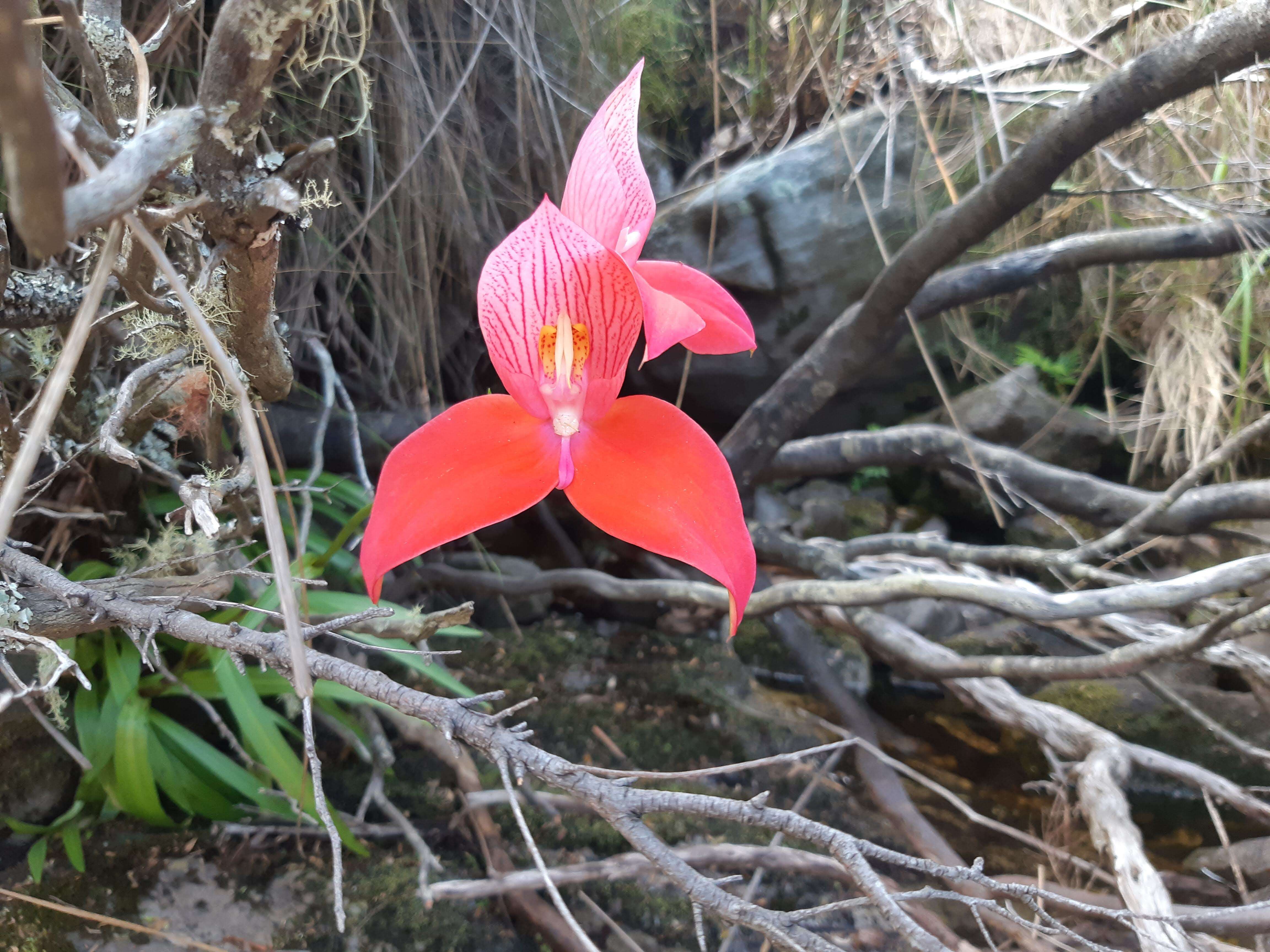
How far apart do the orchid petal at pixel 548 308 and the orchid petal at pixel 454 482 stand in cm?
2

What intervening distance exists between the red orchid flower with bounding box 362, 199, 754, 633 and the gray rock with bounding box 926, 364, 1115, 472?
1.69 m

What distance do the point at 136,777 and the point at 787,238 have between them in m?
1.44

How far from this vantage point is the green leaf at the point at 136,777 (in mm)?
680

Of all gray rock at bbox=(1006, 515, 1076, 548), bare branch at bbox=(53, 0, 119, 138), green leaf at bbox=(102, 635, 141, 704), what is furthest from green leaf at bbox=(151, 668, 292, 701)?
gray rock at bbox=(1006, 515, 1076, 548)

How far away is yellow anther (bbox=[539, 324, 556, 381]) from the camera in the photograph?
10.9 inches

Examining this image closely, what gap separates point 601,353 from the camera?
278 mm

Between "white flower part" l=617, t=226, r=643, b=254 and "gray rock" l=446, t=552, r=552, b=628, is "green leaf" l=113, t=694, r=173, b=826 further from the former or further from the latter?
"white flower part" l=617, t=226, r=643, b=254

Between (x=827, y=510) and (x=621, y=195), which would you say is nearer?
(x=621, y=195)

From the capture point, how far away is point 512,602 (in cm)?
131

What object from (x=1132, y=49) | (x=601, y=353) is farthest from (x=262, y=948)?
(x=1132, y=49)

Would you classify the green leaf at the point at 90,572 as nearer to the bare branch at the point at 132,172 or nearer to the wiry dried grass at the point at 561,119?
the wiry dried grass at the point at 561,119

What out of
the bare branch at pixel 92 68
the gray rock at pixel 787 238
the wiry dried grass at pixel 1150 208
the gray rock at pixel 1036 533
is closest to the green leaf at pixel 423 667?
the bare branch at pixel 92 68

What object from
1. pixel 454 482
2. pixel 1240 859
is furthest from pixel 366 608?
pixel 1240 859

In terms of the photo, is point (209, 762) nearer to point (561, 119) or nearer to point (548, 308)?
point (548, 308)
